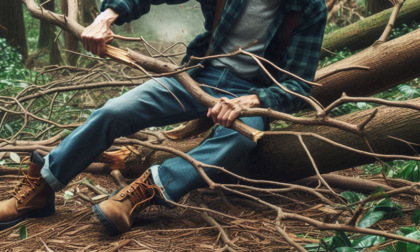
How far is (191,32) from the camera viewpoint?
46.5 ft

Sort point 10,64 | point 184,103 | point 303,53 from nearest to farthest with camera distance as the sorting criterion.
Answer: point 303,53 < point 184,103 < point 10,64

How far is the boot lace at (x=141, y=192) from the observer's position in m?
2.48

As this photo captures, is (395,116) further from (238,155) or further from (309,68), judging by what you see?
(238,155)

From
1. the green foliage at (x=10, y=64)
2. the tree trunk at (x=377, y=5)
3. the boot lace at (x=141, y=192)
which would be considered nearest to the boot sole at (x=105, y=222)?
the boot lace at (x=141, y=192)

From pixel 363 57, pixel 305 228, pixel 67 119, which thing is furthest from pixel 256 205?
pixel 67 119

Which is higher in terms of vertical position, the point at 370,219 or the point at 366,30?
the point at 366,30

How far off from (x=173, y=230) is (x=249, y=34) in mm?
1097

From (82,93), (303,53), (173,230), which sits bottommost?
(82,93)

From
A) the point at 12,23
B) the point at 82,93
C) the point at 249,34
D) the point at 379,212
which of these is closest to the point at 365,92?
the point at 249,34

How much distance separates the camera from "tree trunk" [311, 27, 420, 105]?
2916 millimetres

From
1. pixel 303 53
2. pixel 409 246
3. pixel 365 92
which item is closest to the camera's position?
pixel 409 246

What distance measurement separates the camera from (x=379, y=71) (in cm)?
298

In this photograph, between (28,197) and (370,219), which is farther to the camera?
(28,197)

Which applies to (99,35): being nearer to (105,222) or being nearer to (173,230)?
(105,222)
